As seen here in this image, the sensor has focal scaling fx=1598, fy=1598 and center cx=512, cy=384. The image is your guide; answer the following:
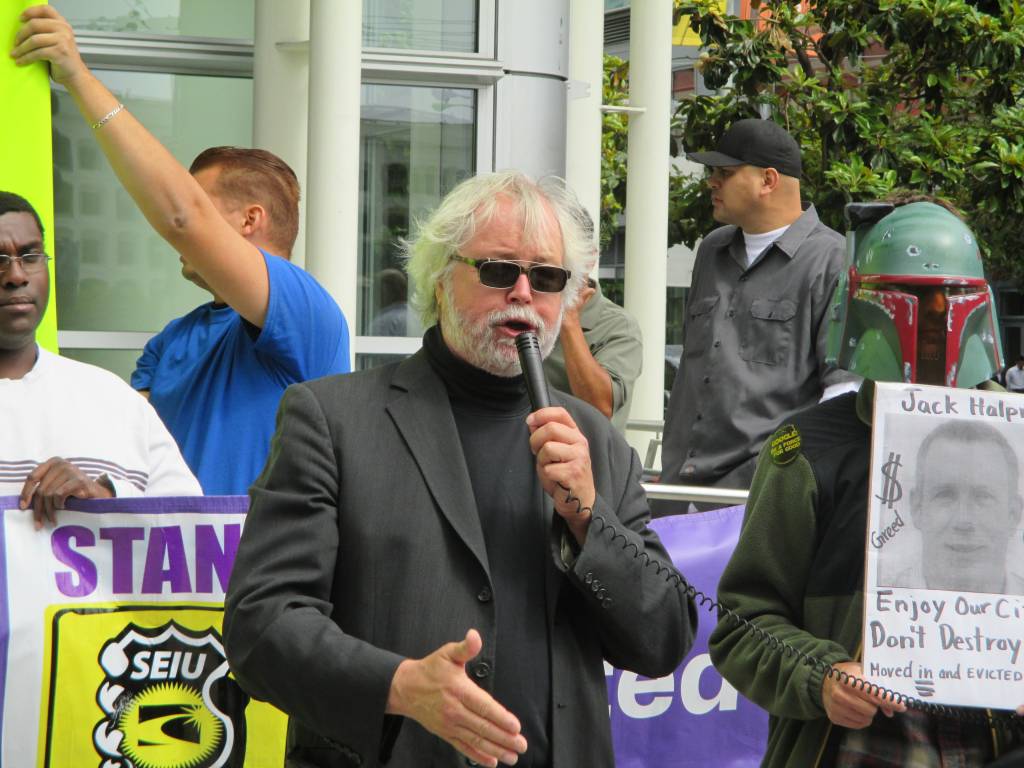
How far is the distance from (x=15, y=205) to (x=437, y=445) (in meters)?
1.85

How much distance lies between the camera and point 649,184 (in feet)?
31.4

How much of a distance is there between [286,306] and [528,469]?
48.5 inches

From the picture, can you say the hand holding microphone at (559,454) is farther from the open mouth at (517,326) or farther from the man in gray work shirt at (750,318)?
the man in gray work shirt at (750,318)

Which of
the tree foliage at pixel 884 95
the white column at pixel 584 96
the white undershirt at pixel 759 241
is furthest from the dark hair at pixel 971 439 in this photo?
the tree foliage at pixel 884 95

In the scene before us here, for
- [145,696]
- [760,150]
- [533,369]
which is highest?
[760,150]

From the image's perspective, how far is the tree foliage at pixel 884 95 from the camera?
12766 millimetres

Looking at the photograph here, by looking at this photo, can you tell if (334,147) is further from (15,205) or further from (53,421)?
(53,421)

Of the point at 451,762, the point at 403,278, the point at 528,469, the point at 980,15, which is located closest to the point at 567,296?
the point at 528,469

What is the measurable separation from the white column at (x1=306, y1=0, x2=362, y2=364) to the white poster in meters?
4.89

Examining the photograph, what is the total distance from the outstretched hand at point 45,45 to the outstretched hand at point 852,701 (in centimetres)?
246

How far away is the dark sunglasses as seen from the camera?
2.96 meters

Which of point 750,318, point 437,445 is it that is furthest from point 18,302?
point 750,318

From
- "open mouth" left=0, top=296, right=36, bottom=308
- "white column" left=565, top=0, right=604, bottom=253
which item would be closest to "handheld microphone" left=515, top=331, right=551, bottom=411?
"open mouth" left=0, top=296, right=36, bottom=308

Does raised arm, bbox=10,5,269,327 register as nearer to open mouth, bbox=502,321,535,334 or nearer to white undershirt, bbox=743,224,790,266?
open mouth, bbox=502,321,535,334
